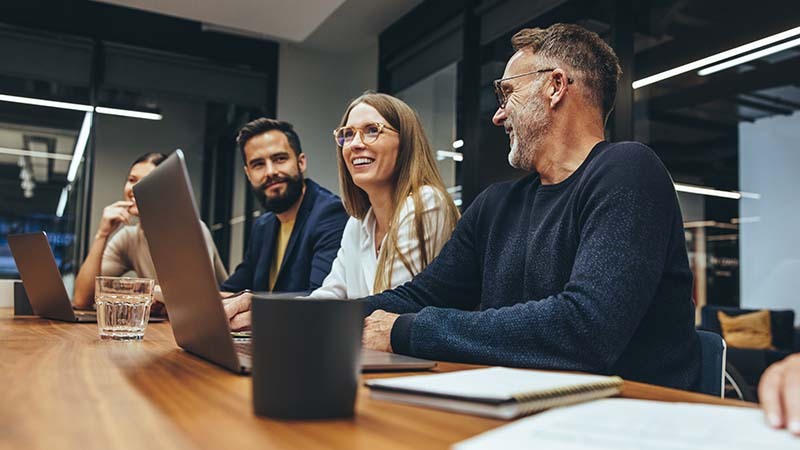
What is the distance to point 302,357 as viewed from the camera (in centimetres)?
50

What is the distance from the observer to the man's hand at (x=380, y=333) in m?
1.06

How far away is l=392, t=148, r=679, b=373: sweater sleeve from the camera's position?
946 millimetres

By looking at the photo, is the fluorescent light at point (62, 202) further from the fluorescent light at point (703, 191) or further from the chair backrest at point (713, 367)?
the chair backrest at point (713, 367)

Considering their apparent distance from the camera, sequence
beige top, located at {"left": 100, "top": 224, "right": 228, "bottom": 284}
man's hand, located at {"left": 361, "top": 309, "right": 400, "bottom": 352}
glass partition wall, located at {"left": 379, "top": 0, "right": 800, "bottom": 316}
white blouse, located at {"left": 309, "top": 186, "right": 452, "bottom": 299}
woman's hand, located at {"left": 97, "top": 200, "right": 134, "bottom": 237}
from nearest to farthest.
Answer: man's hand, located at {"left": 361, "top": 309, "right": 400, "bottom": 352}
white blouse, located at {"left": 309, "top": 186, "right": 452, "bottom": 299}
woman's hand, located at {"left": 97, "top": 200, "right": 134, "bottom": 237}
beige top, located at {"left": 100, "top": 224, "right": 228, "bottom": 284}
glass partition wall, located at {"left": 379, "top": 0, "right": 800, "bottom": 316}

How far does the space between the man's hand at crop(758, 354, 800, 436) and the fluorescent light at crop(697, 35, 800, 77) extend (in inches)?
121

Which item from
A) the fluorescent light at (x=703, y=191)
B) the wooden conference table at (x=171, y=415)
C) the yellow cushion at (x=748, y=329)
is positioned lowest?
the yellow cushion at (x=748, y=329)

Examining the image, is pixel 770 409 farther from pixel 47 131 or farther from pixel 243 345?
pixel 47 131

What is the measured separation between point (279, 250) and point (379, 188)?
37.6 inches

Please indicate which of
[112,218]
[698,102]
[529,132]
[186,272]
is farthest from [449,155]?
[186,272]

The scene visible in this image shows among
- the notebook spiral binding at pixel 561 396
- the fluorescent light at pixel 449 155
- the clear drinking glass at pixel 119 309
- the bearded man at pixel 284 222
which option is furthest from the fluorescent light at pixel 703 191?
the notebook spiral binding at pixel 561 396

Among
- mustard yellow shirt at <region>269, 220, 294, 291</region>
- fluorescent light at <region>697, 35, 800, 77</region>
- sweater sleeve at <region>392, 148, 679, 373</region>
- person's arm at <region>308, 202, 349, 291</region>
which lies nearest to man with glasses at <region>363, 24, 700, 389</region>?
sweater sleeve at <region>392, 148, 679, 373</region>

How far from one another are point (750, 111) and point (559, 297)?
11.8 ft

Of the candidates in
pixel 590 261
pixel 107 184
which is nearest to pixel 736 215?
pixel 590 261

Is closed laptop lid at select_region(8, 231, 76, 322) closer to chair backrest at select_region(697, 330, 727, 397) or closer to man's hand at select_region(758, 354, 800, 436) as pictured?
chair backrest at select_region(697, 330, 727, 397)
